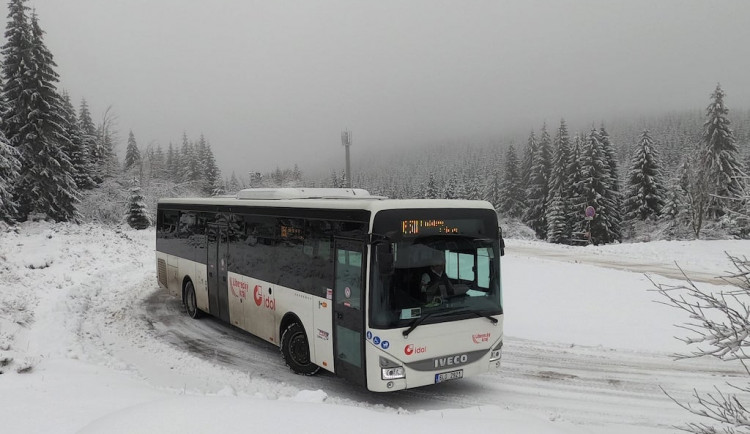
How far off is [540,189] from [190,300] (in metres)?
52.2

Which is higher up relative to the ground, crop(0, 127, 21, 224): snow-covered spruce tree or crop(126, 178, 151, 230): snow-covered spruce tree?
crop(0, 127, 21, 224): snow-covered spruce tree

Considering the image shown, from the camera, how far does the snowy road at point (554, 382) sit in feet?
23.6

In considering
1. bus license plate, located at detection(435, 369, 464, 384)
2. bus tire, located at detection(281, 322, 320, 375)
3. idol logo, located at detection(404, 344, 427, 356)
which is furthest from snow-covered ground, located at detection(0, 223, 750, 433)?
idol logo, located at detection(404, 344, 427, 356)

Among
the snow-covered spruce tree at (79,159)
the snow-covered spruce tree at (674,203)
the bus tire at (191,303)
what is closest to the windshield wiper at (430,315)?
the bus tire at (191,303)

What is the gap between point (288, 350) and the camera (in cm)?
888

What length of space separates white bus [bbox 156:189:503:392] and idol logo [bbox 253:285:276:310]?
50mm

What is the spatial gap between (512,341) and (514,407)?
3750 mm

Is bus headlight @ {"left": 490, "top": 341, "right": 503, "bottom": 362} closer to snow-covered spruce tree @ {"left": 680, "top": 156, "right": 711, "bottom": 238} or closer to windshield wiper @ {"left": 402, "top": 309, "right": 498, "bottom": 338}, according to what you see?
windshield wiper @ {"left": 402, "top": 309, "right": 498, "bottom": 338}

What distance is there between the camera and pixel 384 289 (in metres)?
6.90

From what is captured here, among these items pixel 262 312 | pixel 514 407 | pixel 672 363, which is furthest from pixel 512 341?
pixel 262 312

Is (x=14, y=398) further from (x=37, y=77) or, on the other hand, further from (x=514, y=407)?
(x=37, y=77)

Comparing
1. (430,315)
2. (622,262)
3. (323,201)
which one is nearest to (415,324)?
(430,315)

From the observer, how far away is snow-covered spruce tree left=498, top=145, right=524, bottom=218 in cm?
6412

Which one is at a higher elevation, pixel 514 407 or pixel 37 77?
pixel 37 77
